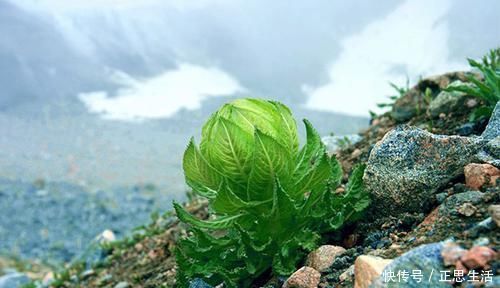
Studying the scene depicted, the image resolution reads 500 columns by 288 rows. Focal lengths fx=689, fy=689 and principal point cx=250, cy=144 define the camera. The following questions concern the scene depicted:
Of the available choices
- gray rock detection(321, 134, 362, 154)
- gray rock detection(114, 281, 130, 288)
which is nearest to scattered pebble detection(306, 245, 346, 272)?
gray rock detection(114, 281, 130, 288)

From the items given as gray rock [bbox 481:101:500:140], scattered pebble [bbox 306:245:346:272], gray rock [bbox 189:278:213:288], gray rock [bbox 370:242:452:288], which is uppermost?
gray rock [bbox 481:101:500:140]

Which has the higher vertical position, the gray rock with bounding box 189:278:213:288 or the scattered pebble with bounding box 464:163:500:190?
the scattered pebble with bounding box 464:163:500:190

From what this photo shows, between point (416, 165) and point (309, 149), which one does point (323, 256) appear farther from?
point (416, 165)

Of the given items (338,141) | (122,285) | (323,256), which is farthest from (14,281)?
(323,256)

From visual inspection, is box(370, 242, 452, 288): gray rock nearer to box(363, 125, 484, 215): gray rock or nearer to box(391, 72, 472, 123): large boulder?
box(363, 125, 484, 215): gray rock

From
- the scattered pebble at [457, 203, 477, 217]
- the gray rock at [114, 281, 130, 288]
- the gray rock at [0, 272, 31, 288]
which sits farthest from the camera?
the gray rock at [0, 272, 31, 288]

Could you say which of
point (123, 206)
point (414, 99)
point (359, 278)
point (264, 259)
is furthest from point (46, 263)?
point (359, 278)

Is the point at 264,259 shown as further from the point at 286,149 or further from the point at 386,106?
the point at 386,106
